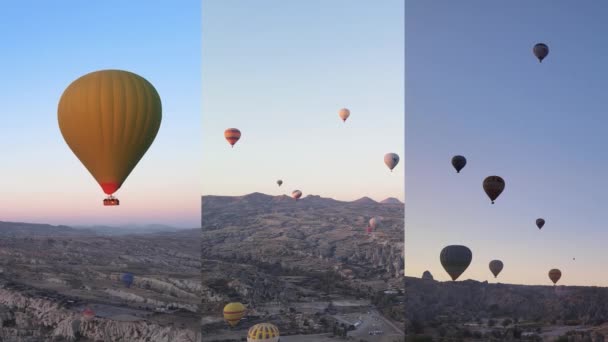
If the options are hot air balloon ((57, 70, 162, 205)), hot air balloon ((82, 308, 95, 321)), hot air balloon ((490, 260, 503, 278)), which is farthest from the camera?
hot air balloon ((82, 308, 95, 321))

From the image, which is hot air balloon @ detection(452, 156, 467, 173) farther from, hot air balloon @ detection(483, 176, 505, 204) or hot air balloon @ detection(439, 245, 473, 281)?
hot air balloon @ detection(439, 245, 473, 281)

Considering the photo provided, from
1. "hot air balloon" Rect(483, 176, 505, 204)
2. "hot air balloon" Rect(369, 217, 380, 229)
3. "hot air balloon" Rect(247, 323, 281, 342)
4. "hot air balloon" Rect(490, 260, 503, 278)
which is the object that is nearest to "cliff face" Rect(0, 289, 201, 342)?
"hot air balloon" Rect(247, 323, 281, 342)

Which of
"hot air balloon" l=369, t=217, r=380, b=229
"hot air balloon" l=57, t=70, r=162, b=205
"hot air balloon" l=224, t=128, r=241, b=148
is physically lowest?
"hot air balloon" l=369, t=217, r=380, b=229

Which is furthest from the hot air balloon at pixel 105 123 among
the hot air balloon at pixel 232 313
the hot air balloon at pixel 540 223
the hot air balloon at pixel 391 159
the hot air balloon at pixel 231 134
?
the hot air balloon at pixel 232 313

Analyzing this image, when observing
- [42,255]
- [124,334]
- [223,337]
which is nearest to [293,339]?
[223,337]

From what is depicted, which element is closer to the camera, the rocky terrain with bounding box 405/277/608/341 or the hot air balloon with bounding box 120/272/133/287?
the rocky terrain with bounding box 405/277/608/341

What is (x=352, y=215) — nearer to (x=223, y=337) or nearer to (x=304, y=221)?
(x=304, y=221)

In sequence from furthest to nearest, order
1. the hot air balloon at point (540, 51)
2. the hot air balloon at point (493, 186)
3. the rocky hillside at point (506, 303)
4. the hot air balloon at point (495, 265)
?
1. the rocky hillside at point (506, 303)
2. the hot air balloon at point (495, 265)
3. the hot air balloon at point (540, 51)
4. the hot air balloon at point (493, 186)

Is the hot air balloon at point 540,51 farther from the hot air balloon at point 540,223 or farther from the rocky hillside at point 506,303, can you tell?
the rocky hillside at point 506,303
